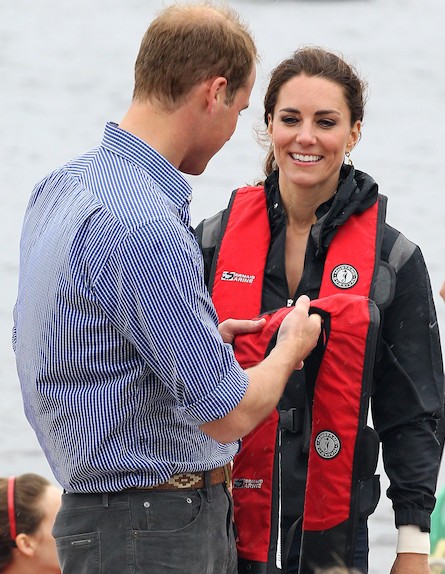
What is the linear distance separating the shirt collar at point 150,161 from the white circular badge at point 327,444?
30.2 inches

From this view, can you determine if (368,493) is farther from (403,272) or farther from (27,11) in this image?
(27,11)

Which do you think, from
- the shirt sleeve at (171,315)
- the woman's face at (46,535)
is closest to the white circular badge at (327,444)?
the shirt sleeve at (171,315)

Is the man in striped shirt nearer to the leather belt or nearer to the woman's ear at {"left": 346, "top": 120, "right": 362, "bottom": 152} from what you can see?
the leather belt

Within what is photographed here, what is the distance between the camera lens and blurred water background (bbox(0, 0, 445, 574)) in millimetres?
14438

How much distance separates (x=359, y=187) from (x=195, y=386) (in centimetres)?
111

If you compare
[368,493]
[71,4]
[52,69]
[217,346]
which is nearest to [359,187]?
[368,493]

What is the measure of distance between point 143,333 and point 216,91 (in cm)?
54

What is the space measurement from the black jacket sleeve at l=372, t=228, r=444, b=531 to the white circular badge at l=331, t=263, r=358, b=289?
4.2 inches

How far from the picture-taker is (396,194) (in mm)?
14797

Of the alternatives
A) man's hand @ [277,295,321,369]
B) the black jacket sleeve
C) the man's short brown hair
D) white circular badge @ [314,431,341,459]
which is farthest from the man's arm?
the man's short brown hair

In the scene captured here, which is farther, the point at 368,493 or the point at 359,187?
the point at 359,187

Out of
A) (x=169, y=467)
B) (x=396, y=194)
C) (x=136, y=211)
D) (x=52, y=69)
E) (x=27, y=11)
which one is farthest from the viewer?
(x=27, y=11)

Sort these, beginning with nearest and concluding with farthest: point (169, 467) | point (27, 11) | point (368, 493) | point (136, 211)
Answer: point (136, 211)
point (169, 467)
point (368, 493)
point (27, 11)

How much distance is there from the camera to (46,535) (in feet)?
13.2
